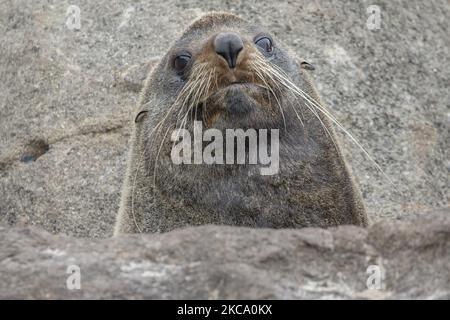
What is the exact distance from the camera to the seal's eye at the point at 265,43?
700 centimetres

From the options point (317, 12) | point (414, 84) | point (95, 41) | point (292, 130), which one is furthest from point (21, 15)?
point (292, 130)

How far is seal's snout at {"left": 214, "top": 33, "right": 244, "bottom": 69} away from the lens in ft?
20.2

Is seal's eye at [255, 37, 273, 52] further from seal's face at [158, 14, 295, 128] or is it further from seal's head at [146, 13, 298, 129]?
seal's face at [158, 14, 295, 128]

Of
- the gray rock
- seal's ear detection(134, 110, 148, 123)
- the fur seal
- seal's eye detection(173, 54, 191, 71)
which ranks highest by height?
the gray rock

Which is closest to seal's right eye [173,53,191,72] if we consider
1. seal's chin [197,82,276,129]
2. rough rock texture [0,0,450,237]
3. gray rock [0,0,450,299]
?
seal's chin [197,82,276,129]

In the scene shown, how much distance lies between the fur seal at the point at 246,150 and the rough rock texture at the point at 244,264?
149cm

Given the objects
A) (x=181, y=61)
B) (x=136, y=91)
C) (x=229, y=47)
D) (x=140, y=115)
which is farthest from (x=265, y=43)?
(x=136, y=91)

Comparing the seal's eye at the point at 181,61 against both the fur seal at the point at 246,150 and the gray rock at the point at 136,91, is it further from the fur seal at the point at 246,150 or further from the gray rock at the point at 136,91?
A: the gray rock at the point at 136,91

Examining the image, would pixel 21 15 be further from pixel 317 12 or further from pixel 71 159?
pixel 317 12

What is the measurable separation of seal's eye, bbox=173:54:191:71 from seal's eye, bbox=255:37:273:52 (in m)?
0.48

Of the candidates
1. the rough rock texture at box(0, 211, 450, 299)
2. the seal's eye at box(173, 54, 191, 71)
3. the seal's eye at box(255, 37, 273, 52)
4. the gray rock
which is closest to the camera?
the rough rock texture at box(0, 211, 450, 299)

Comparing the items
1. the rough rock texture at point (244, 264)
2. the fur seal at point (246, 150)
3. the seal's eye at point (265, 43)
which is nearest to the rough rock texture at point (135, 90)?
the fur seal at point (246, 150)

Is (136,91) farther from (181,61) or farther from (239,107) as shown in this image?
(239,107)
